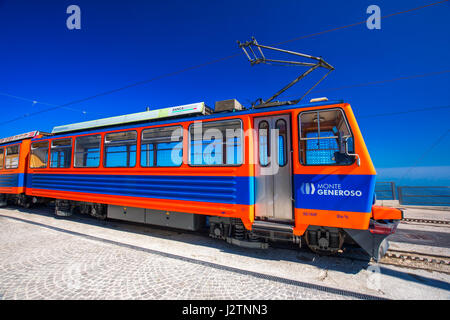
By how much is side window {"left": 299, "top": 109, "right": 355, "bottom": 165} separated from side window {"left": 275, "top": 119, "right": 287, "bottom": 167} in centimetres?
38

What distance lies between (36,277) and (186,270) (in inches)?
102

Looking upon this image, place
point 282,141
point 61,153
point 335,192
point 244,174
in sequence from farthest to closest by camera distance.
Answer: point 61,153 < point 282,141 < point 244,174 < point 335,192

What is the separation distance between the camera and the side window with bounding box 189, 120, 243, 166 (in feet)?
16.8

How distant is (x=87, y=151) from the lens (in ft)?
26.7

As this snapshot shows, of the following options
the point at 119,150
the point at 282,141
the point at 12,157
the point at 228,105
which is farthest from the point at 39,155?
the point at 282,141

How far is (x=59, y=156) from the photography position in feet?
28.9

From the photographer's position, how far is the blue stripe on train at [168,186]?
4.91 m

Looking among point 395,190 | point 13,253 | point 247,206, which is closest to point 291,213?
point 247,206

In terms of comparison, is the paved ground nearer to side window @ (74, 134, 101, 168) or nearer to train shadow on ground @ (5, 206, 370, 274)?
train shadow on ground @ (5, 206, 370, 274)

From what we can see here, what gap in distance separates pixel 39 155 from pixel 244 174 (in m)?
10.00

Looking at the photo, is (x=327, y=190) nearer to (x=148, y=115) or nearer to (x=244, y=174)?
(x=244, y=174)

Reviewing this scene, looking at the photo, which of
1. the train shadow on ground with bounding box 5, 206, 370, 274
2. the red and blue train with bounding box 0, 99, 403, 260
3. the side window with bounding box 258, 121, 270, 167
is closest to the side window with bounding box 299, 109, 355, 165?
the red and blue train with bounding box 0, 99, 403, 260
